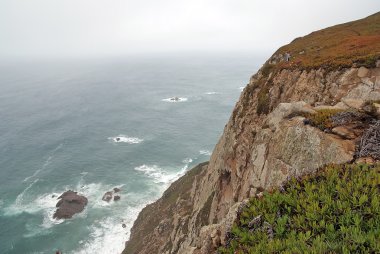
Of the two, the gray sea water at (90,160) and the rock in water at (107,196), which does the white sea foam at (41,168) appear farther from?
the rock in water at (107,196)

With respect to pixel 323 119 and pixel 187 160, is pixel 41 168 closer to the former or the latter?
pixel 187 160

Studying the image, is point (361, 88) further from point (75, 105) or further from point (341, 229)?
point (75, 105)

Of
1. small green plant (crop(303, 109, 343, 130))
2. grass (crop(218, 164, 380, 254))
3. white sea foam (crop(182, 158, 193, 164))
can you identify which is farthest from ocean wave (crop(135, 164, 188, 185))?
grass (crop(218, 164, 380, 254))

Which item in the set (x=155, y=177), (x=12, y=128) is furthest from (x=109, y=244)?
(x=12, y=128)

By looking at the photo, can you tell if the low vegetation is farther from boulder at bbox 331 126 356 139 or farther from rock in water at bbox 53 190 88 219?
rock in water at bbox 53 190 88 219

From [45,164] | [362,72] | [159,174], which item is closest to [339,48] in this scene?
[362,72]
